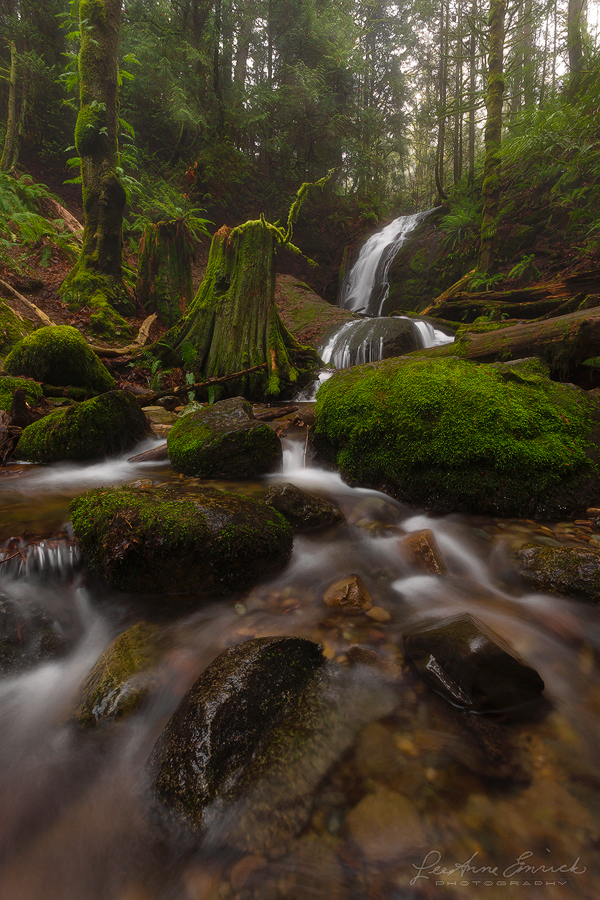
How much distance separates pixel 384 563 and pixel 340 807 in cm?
162

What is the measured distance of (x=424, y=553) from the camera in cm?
285

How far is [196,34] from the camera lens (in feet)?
51.9

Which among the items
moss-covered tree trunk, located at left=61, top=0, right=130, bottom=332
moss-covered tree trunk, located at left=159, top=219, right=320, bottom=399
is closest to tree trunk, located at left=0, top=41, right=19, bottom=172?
moss-covered tree trunk, located at left=61, top=0, right=130, bottom=332

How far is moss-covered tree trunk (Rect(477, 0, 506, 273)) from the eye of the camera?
33.4 feet

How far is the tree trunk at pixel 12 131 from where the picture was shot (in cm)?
1225

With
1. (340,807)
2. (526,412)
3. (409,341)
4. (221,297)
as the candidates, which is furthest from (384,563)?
(409,341)

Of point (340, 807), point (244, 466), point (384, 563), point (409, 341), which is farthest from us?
point (409, 341)

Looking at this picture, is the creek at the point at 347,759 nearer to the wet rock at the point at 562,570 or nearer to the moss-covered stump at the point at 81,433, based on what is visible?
the wet rock at the point at 562,570

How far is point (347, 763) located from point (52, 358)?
6129 millimetres

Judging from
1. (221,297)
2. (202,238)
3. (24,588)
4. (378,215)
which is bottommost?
(24,588)

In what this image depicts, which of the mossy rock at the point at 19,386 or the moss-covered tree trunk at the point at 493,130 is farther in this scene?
the moss-covered tree trunk at the point at 493,130

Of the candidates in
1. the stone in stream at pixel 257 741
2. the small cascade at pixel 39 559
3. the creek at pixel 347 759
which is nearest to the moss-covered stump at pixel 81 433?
the creek at pixel 347 759

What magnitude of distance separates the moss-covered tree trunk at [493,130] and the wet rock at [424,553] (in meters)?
11.2

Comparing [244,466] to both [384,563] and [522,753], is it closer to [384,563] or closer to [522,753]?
[384,563]
